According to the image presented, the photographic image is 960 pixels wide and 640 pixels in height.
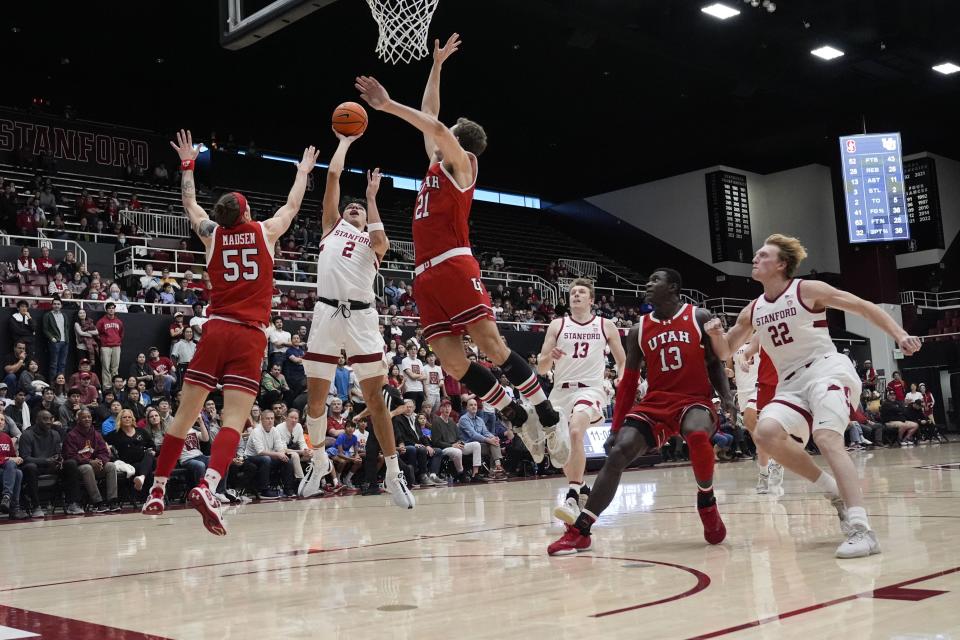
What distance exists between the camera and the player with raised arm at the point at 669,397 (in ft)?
18.2

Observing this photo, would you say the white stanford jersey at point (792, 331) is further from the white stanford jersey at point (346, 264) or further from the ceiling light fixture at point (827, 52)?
the ceiling light fixture at point (827, 52)

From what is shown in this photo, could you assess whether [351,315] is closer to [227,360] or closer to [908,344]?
[227,360]

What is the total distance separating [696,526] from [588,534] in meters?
1.53

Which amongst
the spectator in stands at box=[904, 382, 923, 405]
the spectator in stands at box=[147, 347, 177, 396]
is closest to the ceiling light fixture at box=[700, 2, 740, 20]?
the spectator in stands at box=[904, 382, 923, 405]

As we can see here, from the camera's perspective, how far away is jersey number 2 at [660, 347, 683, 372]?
591cm

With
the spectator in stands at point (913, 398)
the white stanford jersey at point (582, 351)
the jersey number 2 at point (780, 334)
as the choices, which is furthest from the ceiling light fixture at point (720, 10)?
the jersey number 2 at point (780, 334)

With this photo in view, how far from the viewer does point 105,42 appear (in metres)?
22.8

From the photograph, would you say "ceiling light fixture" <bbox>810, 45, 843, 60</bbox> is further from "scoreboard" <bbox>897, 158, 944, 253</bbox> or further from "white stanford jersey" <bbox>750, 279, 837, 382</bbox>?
"white stanford jersey" <bbox>750, 279, 837, 382</bbox>

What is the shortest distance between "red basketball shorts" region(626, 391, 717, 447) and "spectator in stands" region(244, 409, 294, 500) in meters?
7.68

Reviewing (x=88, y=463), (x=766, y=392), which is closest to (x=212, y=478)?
(x=766, y=392)

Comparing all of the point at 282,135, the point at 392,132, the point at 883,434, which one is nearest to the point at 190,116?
the point at 282,135

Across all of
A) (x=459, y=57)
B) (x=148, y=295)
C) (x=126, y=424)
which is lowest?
(x=126, y=424)

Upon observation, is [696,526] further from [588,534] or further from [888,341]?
[888,341]

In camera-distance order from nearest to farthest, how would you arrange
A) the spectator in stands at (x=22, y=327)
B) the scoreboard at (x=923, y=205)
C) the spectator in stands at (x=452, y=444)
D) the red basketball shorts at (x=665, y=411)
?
the red basketball shorts at (x=665, y=411), the spectator in stands at (x=22, y=327), the spectator in stands at (x=452, y=444), the scoreboard at (x=923, y=205)
